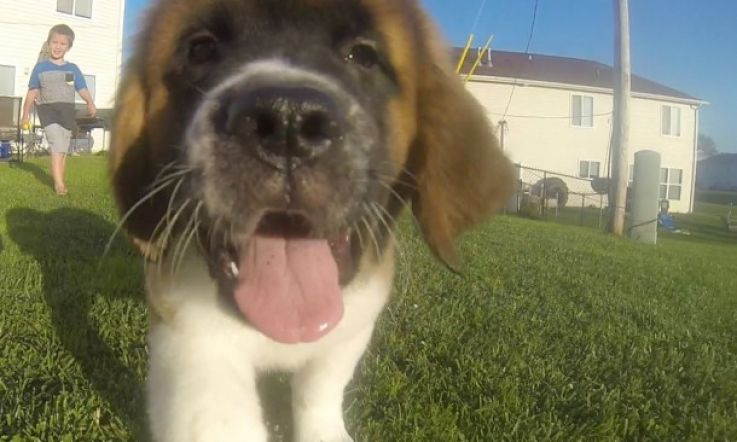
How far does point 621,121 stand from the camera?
52.3ft

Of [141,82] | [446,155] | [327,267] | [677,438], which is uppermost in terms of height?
[141,82]

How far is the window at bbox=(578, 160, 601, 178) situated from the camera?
3142 centimetres

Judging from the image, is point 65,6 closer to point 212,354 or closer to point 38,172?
point 38,172

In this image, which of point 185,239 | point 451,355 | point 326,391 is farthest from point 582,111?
point 185,239

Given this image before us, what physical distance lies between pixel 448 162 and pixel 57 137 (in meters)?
7.01

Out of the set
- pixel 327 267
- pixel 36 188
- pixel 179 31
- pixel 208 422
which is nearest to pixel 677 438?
pixel 327 267

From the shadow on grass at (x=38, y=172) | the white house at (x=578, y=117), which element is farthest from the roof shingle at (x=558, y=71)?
the shadow on grass at (x=38, y=172)

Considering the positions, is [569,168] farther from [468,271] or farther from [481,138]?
[481,138]

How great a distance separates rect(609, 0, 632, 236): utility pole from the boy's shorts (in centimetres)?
1042

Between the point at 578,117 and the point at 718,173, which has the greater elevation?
the point at 578,117

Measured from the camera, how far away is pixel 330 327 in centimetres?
216

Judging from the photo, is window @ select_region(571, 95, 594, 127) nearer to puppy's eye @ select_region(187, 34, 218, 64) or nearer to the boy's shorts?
the boy's shorts

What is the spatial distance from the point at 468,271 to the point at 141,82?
3.50 metres

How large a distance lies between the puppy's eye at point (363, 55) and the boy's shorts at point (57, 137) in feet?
22.7
